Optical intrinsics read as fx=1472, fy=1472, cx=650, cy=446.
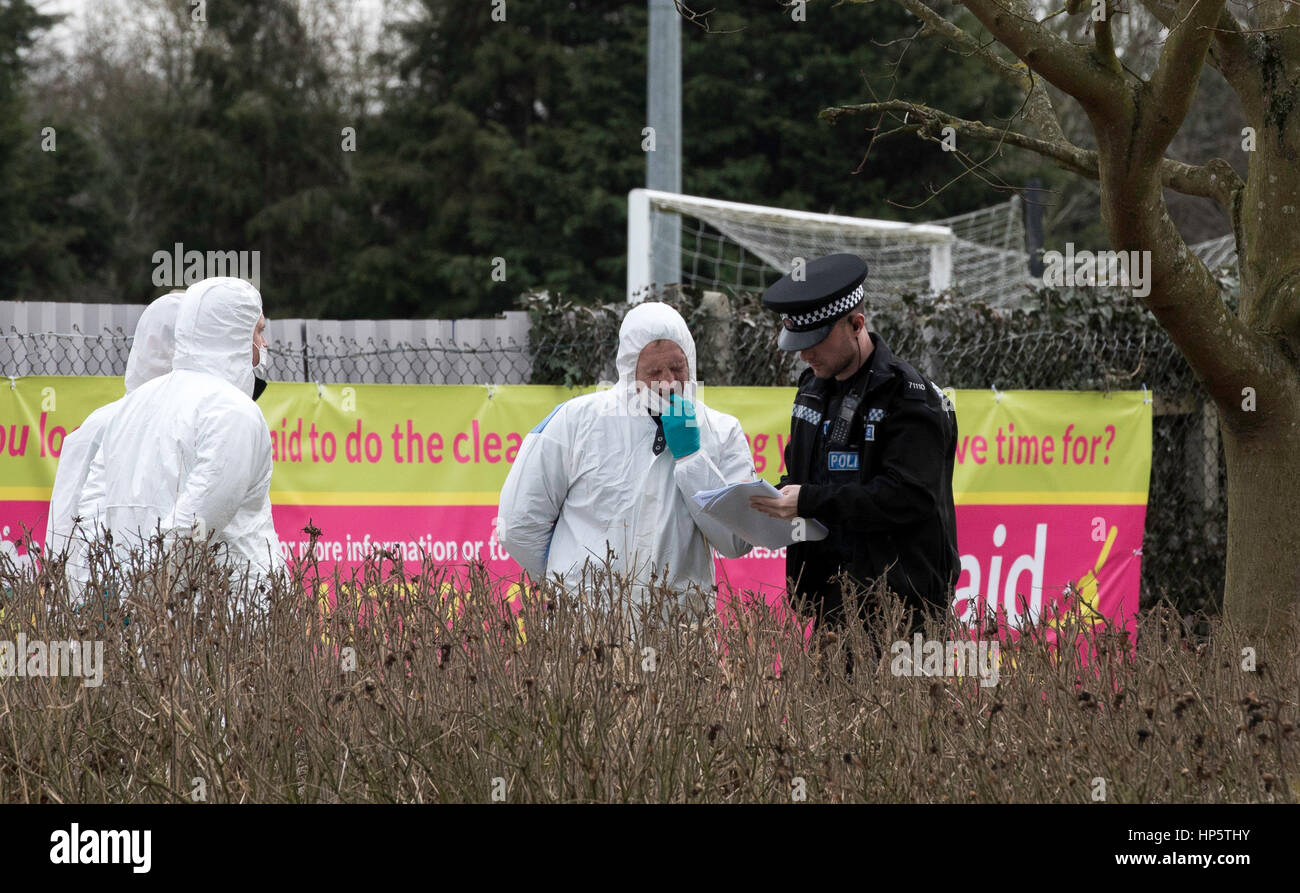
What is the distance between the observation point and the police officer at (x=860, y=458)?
157 inches

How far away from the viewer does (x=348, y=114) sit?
97.4ft

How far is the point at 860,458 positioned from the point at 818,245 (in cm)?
1170

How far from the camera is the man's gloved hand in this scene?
4.32 metres

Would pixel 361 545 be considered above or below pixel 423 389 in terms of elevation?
below

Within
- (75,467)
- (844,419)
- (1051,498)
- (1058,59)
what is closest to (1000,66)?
(1058,59)

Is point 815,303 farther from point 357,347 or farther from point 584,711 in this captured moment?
point 357,347

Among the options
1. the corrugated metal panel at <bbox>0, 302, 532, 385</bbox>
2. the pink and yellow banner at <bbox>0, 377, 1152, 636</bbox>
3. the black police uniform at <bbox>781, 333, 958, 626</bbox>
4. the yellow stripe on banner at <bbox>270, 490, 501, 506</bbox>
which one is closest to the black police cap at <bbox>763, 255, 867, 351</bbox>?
the black police uniform at <bbox>781, 333, 958, 626</bbox>

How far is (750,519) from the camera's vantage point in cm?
415

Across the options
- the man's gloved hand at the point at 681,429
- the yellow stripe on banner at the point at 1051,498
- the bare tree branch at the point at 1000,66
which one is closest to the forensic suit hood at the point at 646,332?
the man's gloved hand at the point at 681,429
